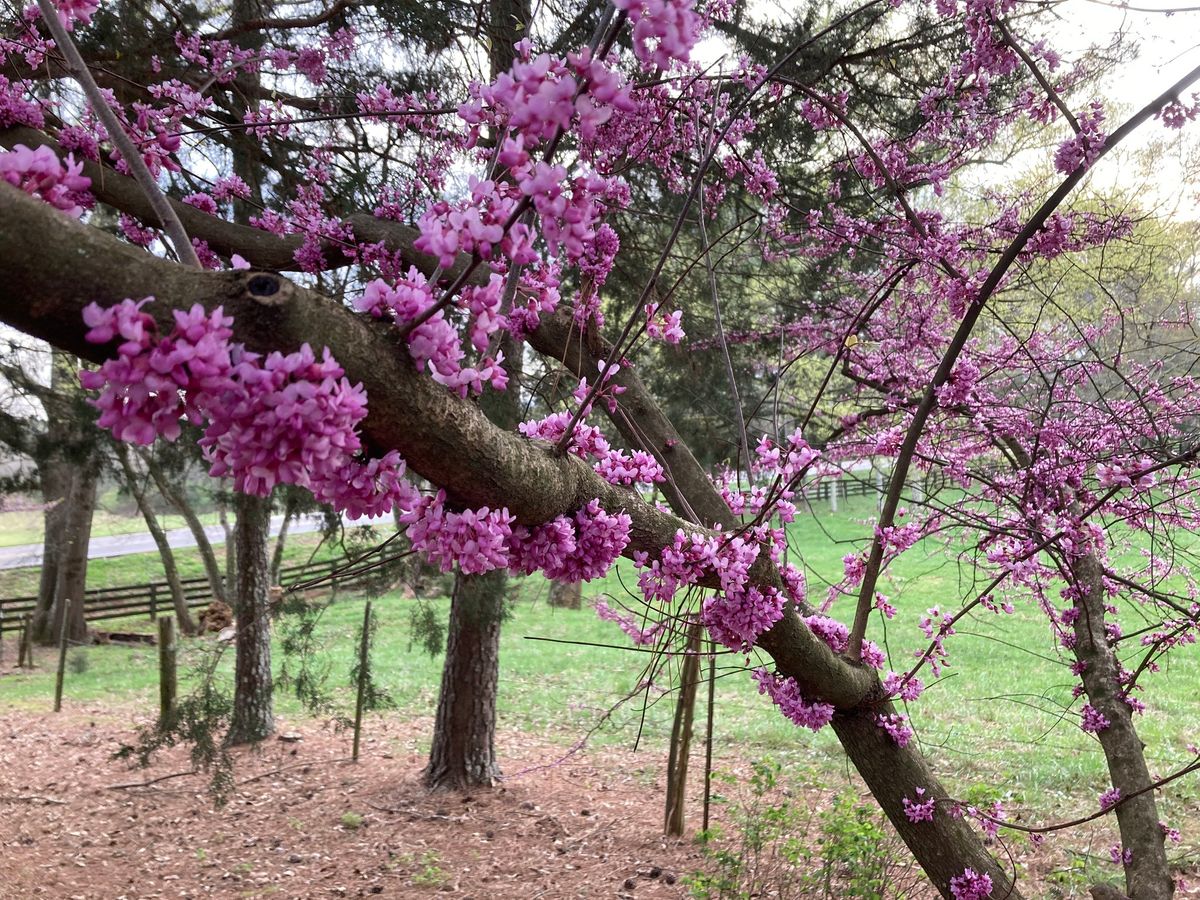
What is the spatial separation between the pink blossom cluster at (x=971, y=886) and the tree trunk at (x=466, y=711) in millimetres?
4120

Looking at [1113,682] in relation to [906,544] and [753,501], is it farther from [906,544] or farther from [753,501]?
[753,501]

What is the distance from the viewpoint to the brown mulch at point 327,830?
4.87 m

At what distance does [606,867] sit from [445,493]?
460 centimetres

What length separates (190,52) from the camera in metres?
3.54

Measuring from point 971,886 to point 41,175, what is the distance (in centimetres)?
→ 329

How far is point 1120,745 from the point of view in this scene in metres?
3.78

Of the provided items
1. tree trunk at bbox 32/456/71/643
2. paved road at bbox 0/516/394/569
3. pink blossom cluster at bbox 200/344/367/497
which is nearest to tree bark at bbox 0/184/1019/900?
pink blossom cluster at bbox 200/344/367/497

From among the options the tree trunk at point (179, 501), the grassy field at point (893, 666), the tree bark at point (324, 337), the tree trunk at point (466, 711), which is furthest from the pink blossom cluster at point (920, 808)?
the tree trunk at point (179, 501)

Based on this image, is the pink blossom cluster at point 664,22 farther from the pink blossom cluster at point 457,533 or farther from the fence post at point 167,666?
the fence post at point 167,666

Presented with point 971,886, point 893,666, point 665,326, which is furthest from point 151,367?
point 893,666

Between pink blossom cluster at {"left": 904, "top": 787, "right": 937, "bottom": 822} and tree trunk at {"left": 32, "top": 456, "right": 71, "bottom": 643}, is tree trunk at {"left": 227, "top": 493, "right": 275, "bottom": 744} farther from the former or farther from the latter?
tree trunk at {"left": 32, "top": 456, "right": 71, "bottom": 643}

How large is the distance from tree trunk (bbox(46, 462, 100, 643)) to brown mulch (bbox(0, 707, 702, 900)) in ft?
19.5

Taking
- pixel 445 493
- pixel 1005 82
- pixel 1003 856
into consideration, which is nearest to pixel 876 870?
pixel 1003 856

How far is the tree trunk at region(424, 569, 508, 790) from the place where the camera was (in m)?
6.41
